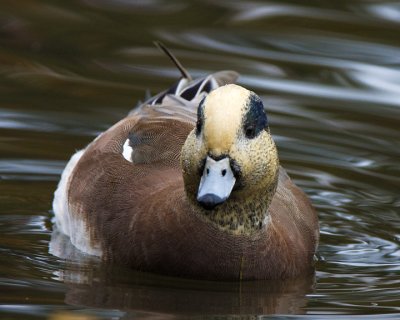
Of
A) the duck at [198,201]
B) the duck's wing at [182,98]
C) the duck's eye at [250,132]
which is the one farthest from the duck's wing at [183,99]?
the duck's eye at [250,132]

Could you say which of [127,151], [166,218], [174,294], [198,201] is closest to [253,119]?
[198,201]

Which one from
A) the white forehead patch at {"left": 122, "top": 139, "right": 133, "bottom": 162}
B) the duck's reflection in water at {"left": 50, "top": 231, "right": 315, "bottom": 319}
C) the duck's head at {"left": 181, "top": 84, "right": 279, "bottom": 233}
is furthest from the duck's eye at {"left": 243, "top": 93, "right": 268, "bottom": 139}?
the white forehead patch at {"left": 122, "top": 139, "right": 133, "bottom": 162}

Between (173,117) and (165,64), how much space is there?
3.13 meters

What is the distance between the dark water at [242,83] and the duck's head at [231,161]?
38 cm

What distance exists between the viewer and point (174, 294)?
6535 millimetres

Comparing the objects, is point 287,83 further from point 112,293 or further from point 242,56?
point 112,293

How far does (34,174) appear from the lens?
8.59 m

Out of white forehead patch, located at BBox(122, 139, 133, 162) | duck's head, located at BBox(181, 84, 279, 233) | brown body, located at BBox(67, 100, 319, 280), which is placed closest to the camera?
duck's head, located at BBox(181, 84, 279, 233)

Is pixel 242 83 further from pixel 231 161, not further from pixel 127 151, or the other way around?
pixel 231 161

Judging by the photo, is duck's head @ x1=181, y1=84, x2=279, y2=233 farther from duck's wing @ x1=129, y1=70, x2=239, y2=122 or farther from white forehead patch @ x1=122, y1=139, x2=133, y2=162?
duck's wing @ x1=129, y1=70, x2=239, y2=122

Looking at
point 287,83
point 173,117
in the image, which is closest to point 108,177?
point 173,117

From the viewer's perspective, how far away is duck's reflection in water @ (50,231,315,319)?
6320 millimetres

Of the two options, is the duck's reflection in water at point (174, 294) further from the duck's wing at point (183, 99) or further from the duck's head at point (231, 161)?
the duck's wing at point (183, 99)

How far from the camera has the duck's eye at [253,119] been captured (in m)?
6.43
